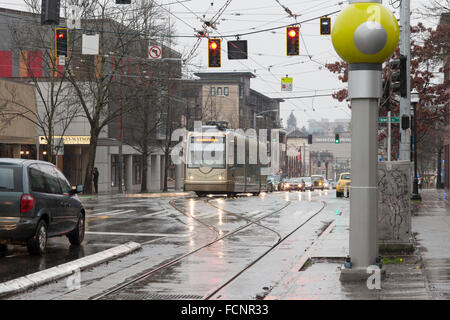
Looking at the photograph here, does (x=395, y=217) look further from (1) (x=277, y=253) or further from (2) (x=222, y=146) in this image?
(2) (x=222, y=146)

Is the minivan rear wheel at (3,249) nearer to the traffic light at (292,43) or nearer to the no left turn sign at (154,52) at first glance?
the traffic light at (292,43)

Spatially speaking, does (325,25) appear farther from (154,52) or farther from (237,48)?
(154,52)

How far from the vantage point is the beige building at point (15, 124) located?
4531 cm

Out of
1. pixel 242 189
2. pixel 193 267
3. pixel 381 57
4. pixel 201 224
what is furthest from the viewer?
pixel 242 189

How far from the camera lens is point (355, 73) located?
10578 mm

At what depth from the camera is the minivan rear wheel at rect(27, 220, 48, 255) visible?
13.5 meters

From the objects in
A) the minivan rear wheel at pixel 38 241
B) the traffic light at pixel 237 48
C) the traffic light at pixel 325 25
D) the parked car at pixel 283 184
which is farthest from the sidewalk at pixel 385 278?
the parked car at pixel 283 184

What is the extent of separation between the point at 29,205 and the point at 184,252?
3.16 m

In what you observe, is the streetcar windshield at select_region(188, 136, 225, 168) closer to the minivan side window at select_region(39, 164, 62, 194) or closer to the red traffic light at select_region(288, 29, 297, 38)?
the red traffic light at select_region(288, 29, 297, 38)

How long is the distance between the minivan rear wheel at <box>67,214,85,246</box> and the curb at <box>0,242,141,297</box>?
49.2 inches

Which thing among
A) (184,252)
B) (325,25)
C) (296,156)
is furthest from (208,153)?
(296,156)

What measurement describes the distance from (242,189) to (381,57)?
32686mm

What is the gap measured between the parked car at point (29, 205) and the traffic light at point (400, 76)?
7898 mm
